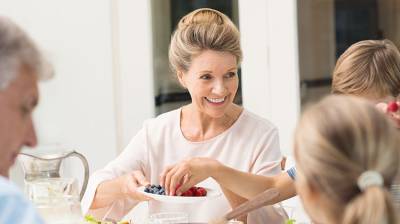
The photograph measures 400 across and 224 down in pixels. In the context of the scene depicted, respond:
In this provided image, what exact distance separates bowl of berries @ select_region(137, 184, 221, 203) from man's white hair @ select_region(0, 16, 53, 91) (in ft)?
2.69

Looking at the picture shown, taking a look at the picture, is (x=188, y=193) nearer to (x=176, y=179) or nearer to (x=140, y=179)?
(x=176, y=179)

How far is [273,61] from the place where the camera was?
3.52 meters

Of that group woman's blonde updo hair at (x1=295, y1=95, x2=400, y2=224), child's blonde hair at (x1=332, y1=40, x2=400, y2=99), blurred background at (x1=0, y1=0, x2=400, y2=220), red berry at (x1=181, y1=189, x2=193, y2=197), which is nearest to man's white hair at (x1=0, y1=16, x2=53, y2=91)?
woman's blonde updo hair at (x1=295, y1=95, x2=400, y2=224)

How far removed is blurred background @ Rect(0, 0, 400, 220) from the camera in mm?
3518

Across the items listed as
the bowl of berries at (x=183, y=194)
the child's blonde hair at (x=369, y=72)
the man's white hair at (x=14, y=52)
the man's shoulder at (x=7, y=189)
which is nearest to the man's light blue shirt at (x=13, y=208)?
the man's shoulder at (x=7, y=189)

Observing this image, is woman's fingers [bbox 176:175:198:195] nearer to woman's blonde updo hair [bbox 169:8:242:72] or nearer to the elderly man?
woman's blonde updo hair [bbox 169:8:242:72]

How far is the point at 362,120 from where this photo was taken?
1241 mm

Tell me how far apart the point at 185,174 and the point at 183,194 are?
2.4 inches

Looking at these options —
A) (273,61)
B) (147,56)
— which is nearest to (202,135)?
(273,61)

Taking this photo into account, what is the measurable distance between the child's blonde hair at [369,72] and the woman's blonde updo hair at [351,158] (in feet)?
3.05

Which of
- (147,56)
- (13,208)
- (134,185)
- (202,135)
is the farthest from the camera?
(147,56)

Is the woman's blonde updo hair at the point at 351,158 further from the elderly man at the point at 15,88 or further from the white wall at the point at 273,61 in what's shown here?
the white wall at the point at 273,61

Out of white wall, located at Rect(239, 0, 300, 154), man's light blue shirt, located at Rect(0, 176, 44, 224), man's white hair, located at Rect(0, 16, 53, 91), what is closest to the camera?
man's light blue shirt, located at Rect(0, 176, 44, 224)

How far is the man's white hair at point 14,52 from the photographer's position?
1.31 metres
